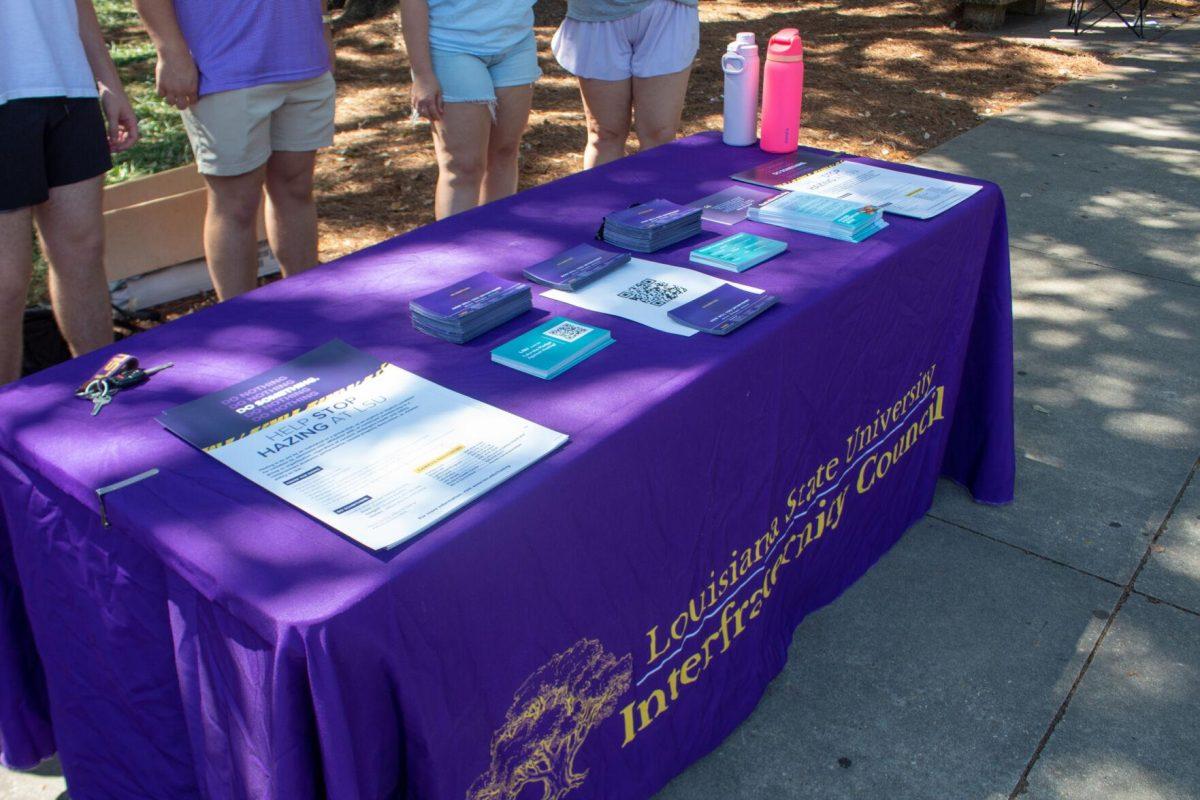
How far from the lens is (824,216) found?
225cm

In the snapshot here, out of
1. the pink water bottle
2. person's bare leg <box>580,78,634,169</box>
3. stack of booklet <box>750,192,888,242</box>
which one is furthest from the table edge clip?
person's bare leg <box>580,78,634,169</box>

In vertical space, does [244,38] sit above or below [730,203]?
above

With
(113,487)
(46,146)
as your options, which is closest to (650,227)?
(113,487)

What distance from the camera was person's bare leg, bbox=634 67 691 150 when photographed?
3.54 m

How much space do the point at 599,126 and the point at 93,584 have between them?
257cm

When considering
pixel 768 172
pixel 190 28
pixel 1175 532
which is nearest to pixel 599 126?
pixel 768 172

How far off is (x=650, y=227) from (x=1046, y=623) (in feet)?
4.35

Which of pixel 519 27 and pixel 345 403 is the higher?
pixel 519 27

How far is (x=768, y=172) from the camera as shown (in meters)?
2.63

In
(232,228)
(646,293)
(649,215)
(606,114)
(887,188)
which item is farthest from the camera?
(606,114)

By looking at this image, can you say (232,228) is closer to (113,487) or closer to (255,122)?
(255,122)

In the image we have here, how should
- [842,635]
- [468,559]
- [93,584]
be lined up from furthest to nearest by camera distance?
[842,635] < [93,584] < [468,559]

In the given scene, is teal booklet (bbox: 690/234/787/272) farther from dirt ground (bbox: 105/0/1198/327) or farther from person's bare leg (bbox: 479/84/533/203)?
dirt ground (bbox: 105/0/1198/327)

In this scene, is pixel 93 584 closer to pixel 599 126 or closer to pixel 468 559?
pixel 468 559
